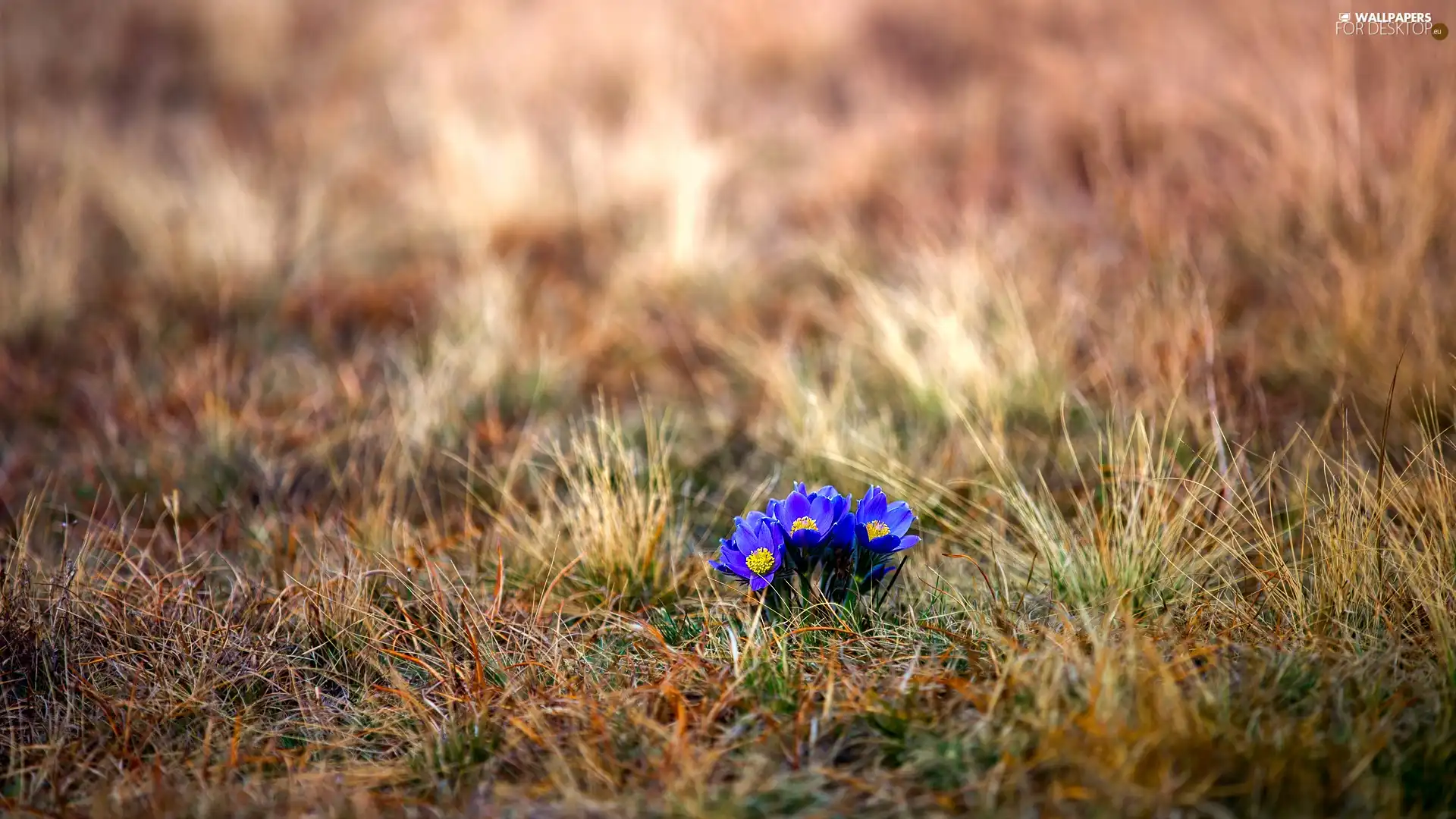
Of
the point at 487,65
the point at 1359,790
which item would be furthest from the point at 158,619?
the point at 487,65

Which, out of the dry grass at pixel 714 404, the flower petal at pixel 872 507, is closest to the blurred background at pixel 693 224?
the dry grass at pixel 714 404

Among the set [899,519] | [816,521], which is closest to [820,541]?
[816,521]

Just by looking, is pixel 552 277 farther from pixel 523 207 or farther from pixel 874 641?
pixel 874 641

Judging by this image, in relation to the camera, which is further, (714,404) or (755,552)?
(714,404)

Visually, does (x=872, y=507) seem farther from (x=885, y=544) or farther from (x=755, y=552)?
(x=755, y=552)

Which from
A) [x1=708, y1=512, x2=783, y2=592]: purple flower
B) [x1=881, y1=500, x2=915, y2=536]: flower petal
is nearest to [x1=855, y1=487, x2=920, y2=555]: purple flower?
[x1=881, y1=500, x2=915, y2=536]: flower petal

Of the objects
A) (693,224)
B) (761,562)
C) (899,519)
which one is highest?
(693,224)

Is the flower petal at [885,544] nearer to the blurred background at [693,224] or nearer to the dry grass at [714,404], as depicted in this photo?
the dry grass at [714,404]

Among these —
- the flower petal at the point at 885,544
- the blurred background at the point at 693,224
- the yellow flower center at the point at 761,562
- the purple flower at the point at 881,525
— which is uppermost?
the blurred background at the point at 693,224
